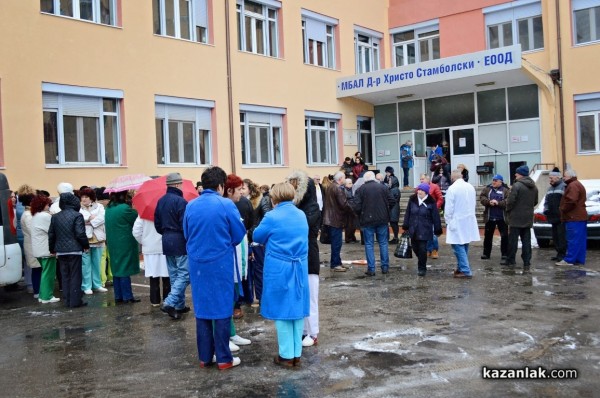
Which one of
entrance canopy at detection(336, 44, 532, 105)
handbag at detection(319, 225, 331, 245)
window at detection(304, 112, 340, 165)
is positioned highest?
entrance canopy at detection(336, 44, 532, 105)

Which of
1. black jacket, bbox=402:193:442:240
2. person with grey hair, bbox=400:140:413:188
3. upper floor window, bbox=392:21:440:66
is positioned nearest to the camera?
black jacket, bbox=402:193:442:240

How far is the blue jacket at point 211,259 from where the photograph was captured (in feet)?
18.5

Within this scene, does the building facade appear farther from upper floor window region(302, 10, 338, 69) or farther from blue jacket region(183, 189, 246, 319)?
blue jacket region(183, 189, 246, 319)

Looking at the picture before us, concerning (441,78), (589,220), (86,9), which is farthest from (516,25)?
(86,9)

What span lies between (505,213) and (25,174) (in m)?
10.3

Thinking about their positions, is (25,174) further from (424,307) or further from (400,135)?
(400,135)

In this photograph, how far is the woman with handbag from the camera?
10586 mm

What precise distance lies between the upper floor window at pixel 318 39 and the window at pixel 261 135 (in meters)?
2.78

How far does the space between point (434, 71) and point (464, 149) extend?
379 centimetres

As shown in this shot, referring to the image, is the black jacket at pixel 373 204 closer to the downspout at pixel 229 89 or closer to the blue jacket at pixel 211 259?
the blue jacket at pixel 211 259

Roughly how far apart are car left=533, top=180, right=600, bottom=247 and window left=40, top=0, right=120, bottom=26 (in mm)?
11500

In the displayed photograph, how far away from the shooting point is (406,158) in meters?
22.6

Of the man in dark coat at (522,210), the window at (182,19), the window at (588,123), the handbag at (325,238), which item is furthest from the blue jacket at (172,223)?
the window at (588,123)

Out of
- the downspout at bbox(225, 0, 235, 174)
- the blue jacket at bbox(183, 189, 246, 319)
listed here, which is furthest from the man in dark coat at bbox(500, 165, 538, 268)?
the downspout at bbox(225, 0, 235, 174)
